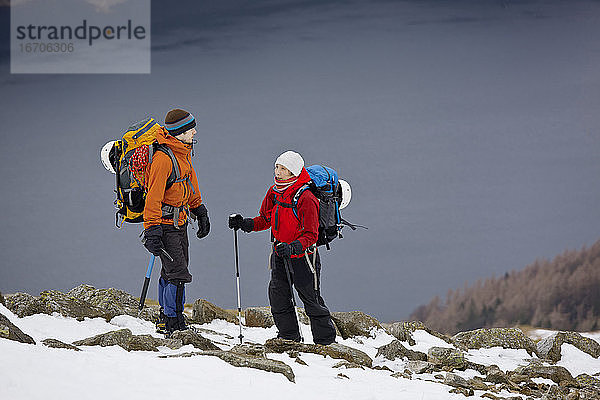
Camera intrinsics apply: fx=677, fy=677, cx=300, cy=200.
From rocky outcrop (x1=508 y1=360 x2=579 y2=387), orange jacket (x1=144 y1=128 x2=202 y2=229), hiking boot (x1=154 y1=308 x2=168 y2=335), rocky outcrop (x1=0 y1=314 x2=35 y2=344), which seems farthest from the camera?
rocky outcrop (x1=508 y1=360 x2=579 y2=387)

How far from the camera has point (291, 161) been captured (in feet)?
23.3

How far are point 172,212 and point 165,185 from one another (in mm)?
333

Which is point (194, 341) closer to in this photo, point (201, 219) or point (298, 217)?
point (201, 219)

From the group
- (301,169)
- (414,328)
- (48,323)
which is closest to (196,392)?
(301,169)

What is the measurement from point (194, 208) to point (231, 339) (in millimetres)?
1830

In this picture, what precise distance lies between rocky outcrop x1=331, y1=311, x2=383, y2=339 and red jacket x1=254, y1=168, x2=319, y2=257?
273 cm

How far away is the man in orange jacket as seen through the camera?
21.9 feet

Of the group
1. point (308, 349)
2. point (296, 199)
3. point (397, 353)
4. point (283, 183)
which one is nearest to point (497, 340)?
point (397, 353)

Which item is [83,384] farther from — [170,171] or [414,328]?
[414,328]

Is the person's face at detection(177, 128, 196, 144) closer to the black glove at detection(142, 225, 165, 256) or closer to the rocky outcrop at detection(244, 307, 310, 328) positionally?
the black glove at detection(142, 225, 165, 256)

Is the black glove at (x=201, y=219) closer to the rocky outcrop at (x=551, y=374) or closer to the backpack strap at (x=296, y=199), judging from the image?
the backpack strap at (x=296, y=199)

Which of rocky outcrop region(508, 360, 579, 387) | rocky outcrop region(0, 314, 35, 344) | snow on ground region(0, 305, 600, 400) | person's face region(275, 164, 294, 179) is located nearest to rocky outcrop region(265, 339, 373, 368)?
snow on ground region(0, 305, 600, 400)

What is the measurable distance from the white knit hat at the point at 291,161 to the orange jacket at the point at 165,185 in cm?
95

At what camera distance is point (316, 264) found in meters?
7.35
